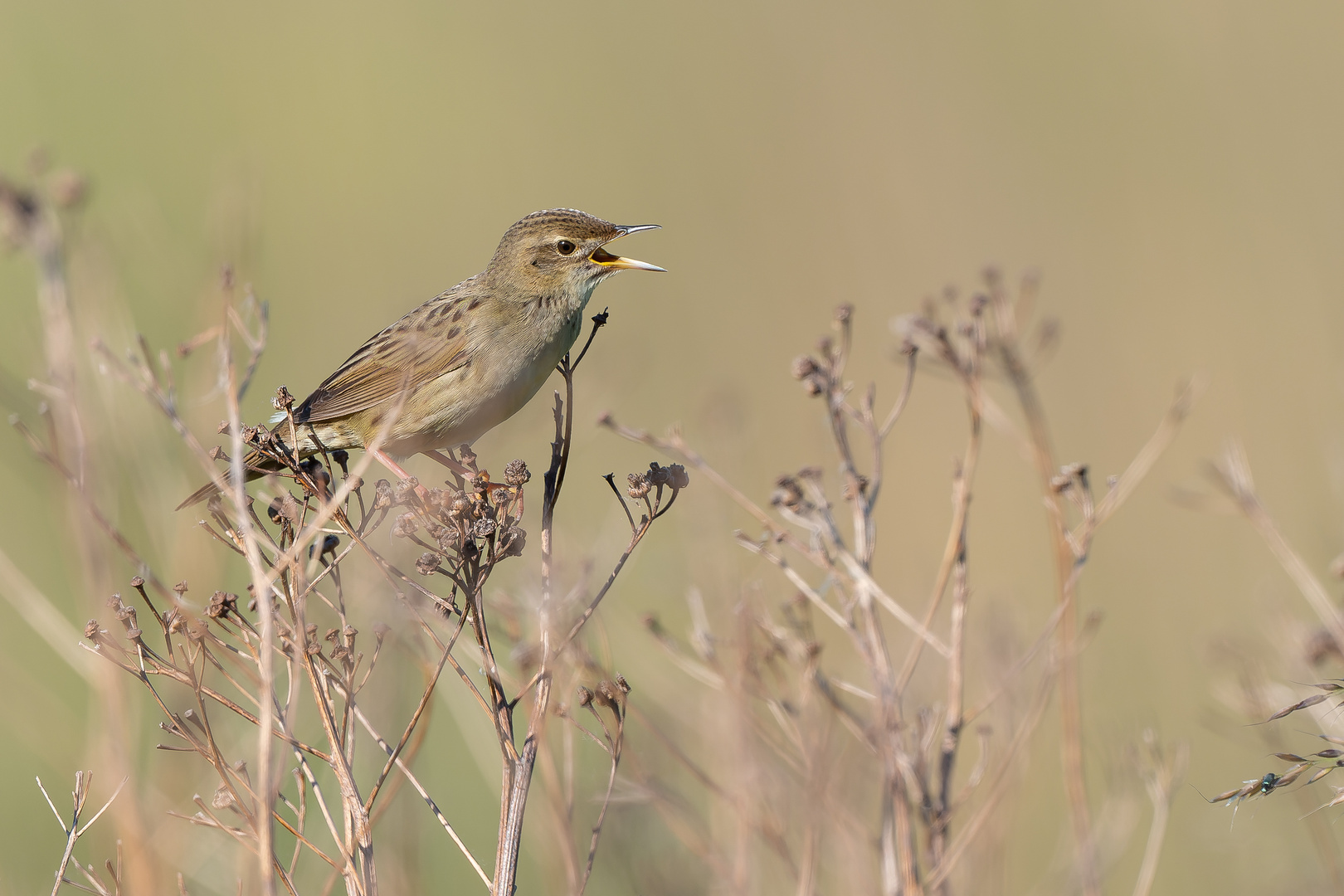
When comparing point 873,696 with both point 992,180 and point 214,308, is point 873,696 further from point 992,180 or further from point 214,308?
point 992,180

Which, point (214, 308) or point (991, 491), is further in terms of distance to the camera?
point (991, 491)

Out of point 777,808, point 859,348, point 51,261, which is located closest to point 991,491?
point 859,348

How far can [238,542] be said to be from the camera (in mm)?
2561

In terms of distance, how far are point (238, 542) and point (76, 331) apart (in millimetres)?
2047

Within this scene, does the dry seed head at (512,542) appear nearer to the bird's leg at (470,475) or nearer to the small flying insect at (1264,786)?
the bird's leg at (470,475)

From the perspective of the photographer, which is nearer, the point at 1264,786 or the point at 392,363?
the point at 1264,786

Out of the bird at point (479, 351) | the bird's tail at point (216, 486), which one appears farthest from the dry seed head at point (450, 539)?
the bird at point (479, 351)

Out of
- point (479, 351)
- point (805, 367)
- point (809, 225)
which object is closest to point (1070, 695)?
point (805, 367)

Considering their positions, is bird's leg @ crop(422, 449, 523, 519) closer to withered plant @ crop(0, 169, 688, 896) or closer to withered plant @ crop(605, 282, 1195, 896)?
withered plant @ crop(0, 169, 688, 896)

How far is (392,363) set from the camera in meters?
4.63

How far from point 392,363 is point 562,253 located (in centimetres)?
79

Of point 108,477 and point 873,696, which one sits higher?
point 108,477

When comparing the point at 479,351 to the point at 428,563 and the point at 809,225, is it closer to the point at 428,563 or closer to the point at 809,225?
the point at 428,563

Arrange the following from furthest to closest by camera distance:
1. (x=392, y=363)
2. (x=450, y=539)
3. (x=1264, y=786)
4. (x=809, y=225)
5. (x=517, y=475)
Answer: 1. (x=809, y=225)
2. (x=392, y=363)
3. (x=517, y=475)
4. (x=450, y=539)
5. (x=1264, y=786)
